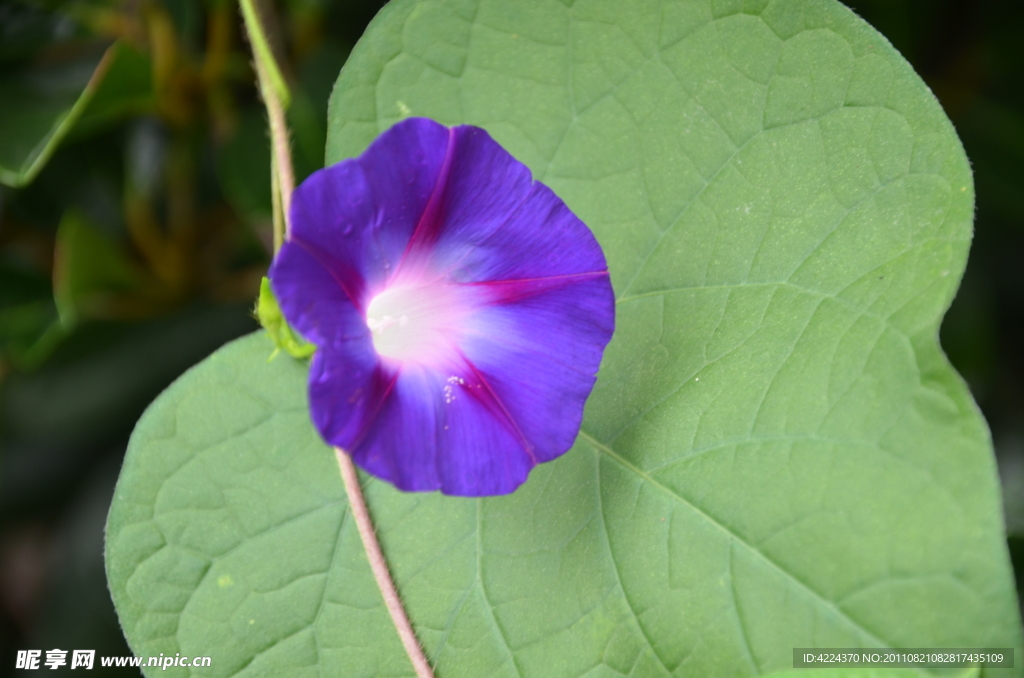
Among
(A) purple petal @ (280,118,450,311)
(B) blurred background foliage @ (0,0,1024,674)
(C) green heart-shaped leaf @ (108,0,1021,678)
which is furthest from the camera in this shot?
(B) blurred background foliage @ (0,0,1024,674)

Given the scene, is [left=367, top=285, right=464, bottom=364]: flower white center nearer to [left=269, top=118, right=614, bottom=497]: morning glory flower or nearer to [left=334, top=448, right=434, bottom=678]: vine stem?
[left=269, top=118, right=614, bottom=497]: morning glory flower

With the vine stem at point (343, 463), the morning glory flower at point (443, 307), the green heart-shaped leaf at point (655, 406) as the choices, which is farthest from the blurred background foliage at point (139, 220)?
the morning glory flower at point (443, 307)

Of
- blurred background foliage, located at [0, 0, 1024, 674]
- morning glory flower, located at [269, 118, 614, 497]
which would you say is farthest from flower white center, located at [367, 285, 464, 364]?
blurred background foliage, located at [0, 0, 1024, 674]

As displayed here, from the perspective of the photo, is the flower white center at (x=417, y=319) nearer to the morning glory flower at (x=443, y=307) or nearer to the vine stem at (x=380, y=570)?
the morning glory flower at (x=443, y=307)

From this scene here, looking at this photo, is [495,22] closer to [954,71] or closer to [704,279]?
[704,279]

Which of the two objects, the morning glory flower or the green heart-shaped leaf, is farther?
the green heart-shaped leaf

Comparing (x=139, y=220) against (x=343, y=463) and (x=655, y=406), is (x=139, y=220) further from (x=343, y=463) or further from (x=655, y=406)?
(x=655, y=406)

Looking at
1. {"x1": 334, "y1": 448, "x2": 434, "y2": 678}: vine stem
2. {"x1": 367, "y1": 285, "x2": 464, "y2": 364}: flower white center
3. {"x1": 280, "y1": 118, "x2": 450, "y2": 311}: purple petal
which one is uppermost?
{"x1": 280, "y1": 118, "x2": 450, "y2": 311}: purple petal
